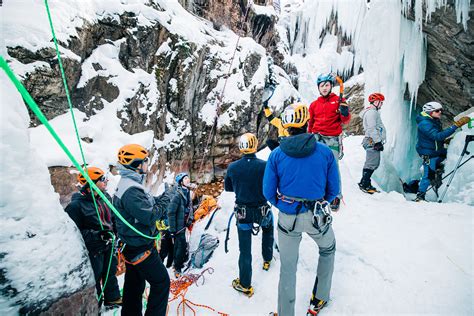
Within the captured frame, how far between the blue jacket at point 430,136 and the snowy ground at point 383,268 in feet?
3.93

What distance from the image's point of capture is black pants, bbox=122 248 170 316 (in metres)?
2.43

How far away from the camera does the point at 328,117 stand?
3953mm

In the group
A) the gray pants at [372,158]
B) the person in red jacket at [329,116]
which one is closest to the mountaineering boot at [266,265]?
the person in red jacket at [329,116]

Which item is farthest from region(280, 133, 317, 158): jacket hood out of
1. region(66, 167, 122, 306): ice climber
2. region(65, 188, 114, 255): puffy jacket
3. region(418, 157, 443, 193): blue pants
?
region(418, 157, 443, 193): blue pants

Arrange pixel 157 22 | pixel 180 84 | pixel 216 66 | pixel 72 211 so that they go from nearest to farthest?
1. pixel 72 211
2. pixel 157 22
3. pixel 180 84
4. pixel 216 66

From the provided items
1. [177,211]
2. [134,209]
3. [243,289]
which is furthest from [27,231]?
[177,211]

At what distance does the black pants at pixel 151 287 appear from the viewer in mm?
2430

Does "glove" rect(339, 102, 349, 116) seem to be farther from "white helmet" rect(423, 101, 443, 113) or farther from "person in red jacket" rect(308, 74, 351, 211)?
"white helmet" rect(423, 101, 443, 113)

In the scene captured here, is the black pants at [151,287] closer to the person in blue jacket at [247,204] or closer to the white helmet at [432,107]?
the person in blue jacket at [247,204]

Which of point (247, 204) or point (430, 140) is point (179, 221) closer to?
point (247, 204)

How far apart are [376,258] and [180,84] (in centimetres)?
914

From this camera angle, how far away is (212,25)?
45.2 feet

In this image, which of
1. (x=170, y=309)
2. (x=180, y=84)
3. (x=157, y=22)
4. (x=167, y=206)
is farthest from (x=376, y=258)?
(x=157, y=22)

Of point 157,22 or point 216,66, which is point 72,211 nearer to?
point 157,22
